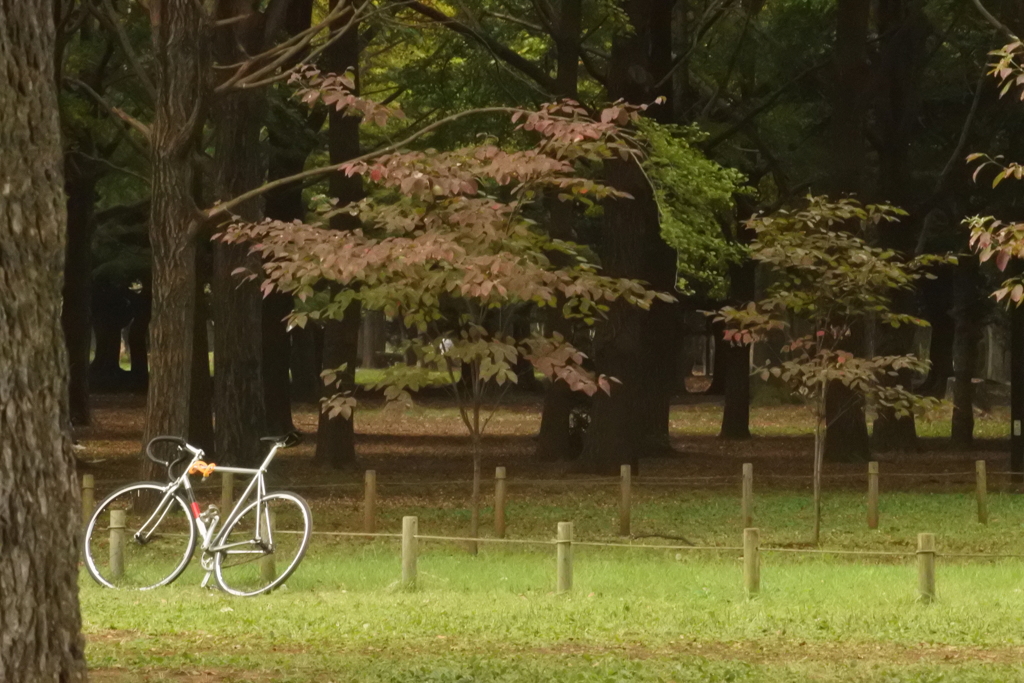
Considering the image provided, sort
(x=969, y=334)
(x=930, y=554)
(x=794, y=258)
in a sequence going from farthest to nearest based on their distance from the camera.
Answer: (x=969, y=334)
(x=794, y=258)
(x=930, y=554)

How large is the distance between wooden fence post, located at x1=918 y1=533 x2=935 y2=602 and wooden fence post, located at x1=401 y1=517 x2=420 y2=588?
4246mm

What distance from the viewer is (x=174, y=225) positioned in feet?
59.4

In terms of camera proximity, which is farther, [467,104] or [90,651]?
[467,104]

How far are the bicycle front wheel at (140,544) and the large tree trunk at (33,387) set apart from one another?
21.8 ft

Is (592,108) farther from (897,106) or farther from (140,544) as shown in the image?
(140,544)

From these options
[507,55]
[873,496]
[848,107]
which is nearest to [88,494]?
[873,496]

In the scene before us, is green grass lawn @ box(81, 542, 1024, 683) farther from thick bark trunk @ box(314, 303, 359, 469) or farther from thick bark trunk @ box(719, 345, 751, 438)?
thick bark trunk @ box(719, 345, 751, 438)

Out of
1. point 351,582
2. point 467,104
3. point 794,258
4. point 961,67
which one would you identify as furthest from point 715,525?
point 961,67

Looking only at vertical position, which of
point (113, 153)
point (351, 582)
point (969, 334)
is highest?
point (113, 153)

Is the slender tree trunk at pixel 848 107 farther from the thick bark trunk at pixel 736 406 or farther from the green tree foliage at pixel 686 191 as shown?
the thick bark trunk at pixel 736 406

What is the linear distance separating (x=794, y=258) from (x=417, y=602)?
7072 mm

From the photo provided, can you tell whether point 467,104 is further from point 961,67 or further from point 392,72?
point 961,67

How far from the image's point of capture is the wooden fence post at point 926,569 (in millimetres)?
12211

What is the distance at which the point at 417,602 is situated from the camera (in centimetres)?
1246
